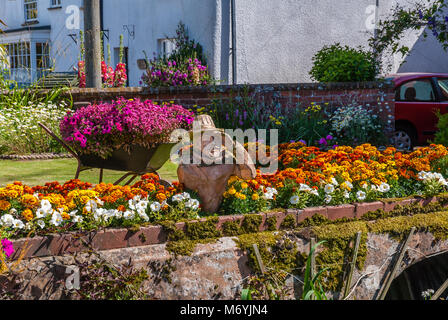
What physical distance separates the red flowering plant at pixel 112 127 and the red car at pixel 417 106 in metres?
6.11

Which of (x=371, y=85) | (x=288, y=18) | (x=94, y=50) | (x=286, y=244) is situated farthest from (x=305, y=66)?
(x=286, y=244)

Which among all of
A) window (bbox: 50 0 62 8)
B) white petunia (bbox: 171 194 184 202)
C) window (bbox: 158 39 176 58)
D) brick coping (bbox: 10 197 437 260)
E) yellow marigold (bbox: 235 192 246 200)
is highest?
window (bbox: 50 0 62 8)

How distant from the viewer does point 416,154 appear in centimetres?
538

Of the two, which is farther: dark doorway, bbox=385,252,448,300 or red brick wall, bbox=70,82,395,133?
red brick wall, bbox=70,82,395,133

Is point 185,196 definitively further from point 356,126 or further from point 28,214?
point 356,126

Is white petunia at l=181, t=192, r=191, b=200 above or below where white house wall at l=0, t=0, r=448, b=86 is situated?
below

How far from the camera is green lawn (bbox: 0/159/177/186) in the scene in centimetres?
659

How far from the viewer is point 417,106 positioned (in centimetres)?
986

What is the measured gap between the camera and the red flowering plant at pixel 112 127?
4633 millimetres

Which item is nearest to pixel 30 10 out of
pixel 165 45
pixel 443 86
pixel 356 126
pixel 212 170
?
pixel 165 45

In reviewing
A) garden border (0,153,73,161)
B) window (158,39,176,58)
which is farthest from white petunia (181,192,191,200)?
window (158,39,176,58)

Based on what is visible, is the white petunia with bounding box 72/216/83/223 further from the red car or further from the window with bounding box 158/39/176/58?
the window with bounding box 158/39/176/58

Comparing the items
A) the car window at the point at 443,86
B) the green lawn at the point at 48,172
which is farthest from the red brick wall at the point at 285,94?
the car window at the point at 443,86

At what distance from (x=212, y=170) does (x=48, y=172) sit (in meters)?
3.73
